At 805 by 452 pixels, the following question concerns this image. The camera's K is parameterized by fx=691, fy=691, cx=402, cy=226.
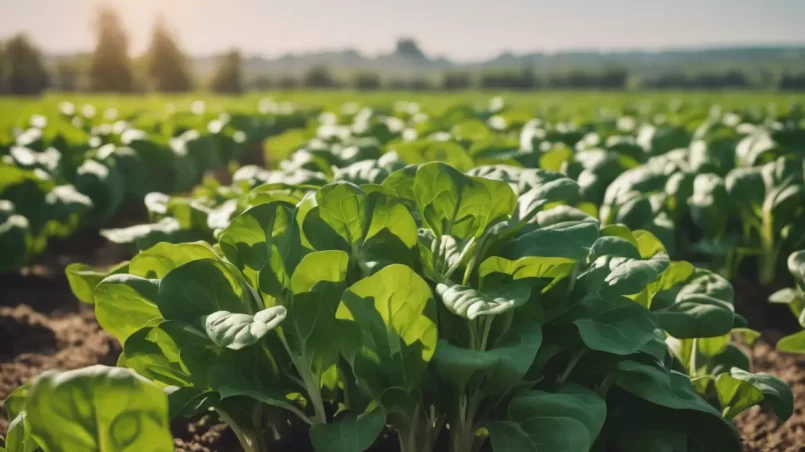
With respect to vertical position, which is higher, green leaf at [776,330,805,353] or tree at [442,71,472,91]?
green leaf at [776,330,805,353]

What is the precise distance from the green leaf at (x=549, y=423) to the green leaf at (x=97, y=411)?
0.74 metres

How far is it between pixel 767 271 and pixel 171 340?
348 centimetres

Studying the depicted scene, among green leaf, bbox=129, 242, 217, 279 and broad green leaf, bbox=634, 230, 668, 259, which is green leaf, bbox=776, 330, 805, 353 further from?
green leaf, bbox=129, 242, 217, 279

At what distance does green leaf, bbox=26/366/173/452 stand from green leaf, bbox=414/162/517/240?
0.84 meters

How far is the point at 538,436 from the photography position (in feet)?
5.02

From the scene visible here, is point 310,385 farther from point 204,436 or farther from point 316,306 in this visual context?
point 204,436

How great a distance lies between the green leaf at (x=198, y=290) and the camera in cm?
162

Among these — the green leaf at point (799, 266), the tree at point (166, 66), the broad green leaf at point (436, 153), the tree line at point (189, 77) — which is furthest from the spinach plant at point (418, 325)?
the tree at point (166, 66)

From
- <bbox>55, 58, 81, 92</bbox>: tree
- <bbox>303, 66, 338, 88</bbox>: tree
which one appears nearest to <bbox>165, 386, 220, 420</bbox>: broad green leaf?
<bbox>303, 66, 338, 88</bbox>: tree

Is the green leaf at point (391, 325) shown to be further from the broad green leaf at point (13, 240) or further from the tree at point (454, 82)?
the tree at point (454, 82)

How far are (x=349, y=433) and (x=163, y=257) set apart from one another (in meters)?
0.72

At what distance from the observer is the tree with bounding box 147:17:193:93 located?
233 feet

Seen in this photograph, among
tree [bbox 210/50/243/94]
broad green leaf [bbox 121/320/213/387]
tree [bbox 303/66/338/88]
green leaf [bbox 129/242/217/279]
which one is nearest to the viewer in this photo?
broad green leaf [bbox 121/320/213/387]

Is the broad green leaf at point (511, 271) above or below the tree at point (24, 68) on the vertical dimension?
below
